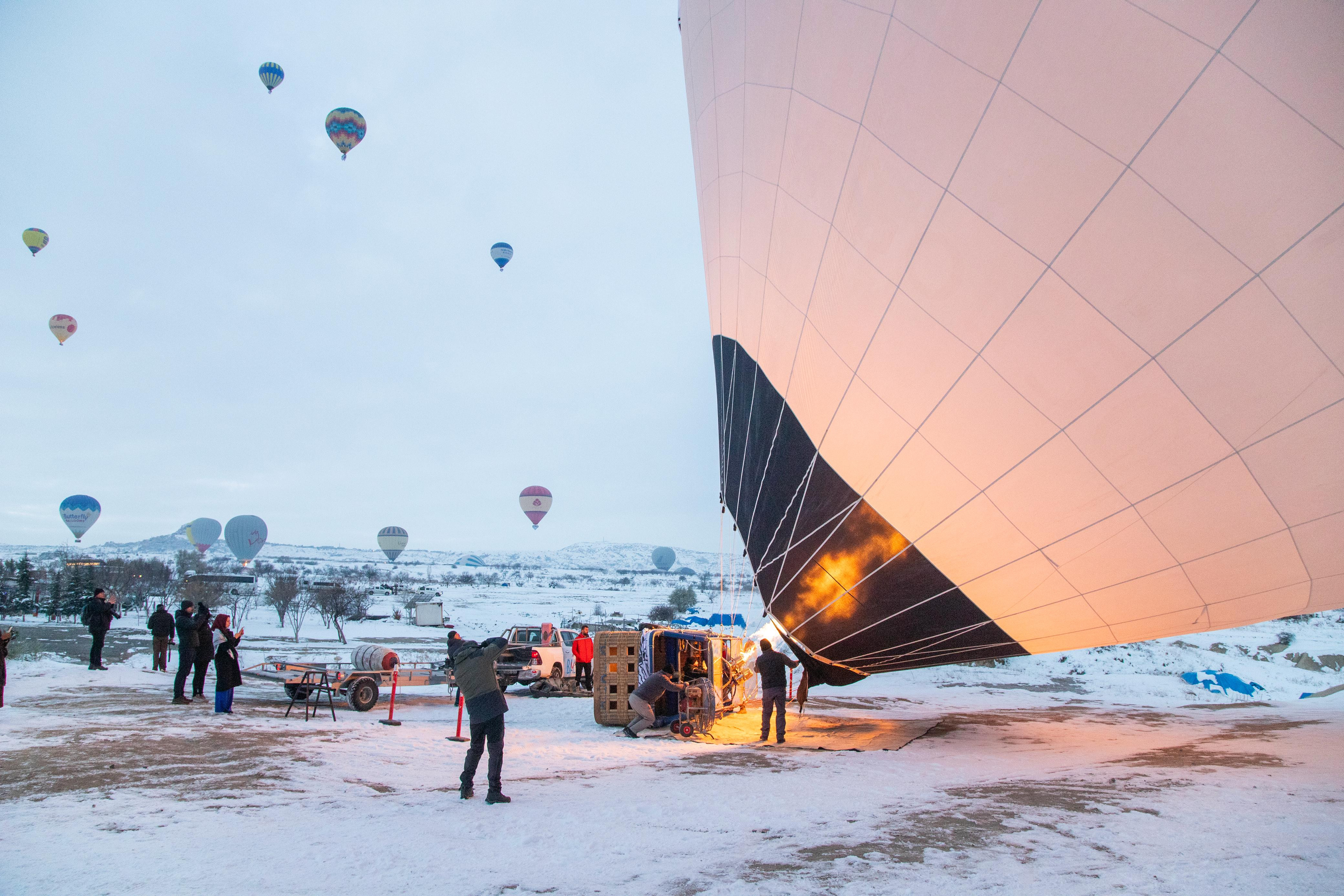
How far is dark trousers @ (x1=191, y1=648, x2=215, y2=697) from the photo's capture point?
34.0ft

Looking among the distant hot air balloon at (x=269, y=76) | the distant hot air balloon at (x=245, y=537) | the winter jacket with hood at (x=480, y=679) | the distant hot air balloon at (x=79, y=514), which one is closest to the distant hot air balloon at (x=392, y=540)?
the distant hot air balloon at (x=245, y=537)

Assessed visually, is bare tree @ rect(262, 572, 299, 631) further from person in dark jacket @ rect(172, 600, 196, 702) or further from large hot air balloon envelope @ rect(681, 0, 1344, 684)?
large hot air balloon envelope @ rect(681, 0, 1344, 684)

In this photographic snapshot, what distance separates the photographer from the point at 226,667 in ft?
30.2

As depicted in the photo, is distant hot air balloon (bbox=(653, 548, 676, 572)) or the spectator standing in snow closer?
the spectator standing in snow

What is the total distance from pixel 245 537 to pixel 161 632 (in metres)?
72.0

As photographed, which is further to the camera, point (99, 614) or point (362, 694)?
point (99, 614)

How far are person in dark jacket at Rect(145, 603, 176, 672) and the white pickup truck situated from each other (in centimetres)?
560

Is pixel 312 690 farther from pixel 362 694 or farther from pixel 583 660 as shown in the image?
pixel 583 660

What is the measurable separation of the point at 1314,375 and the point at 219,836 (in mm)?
7831

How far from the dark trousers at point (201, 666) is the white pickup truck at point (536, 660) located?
4.96 m

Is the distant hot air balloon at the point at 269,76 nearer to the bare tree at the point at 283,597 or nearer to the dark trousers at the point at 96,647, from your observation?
the bare tree at the point at 283,597

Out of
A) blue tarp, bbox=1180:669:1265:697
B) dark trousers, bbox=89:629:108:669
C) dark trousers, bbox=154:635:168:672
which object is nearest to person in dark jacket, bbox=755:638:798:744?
dark trousers, bbox=154:635:168:672

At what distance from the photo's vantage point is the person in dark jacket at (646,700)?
949 cm

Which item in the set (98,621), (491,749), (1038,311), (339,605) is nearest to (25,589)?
(339,605)
